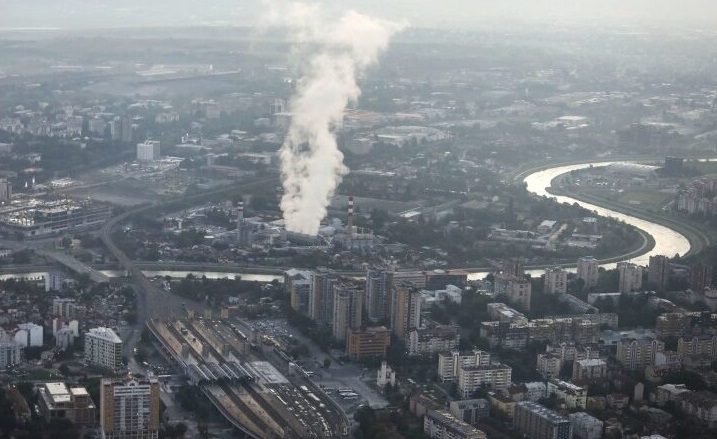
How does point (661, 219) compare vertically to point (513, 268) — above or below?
below

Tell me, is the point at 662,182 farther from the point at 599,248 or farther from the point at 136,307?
the point at 136,307

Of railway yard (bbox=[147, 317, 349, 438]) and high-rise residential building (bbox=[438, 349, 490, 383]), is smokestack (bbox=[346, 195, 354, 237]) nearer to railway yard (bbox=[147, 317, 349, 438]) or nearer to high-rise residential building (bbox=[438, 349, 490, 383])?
railway yard (bbox=[147, 317, 349, 438])

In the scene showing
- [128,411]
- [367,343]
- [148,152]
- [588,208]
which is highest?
[128,411]

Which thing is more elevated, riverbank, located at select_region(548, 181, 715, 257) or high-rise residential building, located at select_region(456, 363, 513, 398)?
high-rise residential building, located at select_region(456, 363, 513, 398)

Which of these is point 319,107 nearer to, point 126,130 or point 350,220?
point 350,220

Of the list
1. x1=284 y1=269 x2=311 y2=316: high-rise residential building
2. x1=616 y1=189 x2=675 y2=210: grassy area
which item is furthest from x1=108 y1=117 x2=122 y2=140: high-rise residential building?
x1=284 y1=269 x2=311 y2=316: high-rise residential building

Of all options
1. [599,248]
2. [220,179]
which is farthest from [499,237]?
[220,179]

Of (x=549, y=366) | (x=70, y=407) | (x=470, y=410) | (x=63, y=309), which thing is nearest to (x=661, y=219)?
(x=549, y=366)

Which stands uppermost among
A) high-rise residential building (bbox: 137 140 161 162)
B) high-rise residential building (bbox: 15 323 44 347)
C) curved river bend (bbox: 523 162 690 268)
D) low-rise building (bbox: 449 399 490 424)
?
high-rise residential building (bbox: 15 323 44 347)
